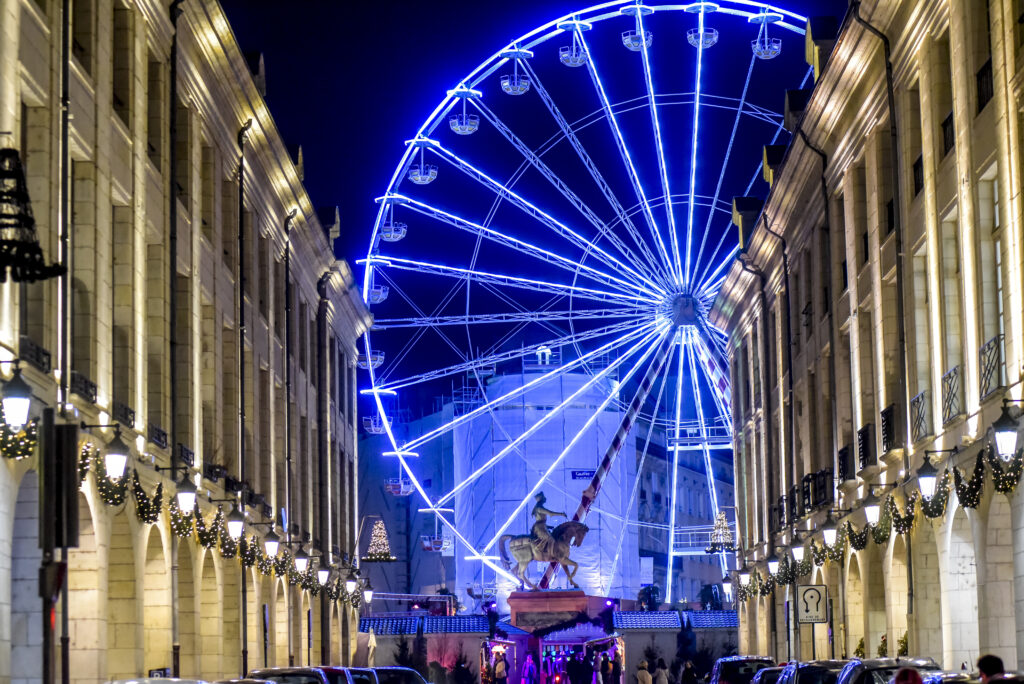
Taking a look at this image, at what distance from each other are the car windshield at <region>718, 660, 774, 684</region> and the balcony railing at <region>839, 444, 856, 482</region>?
5.43 metres

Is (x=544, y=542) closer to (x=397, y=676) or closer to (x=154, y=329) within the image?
(x=397, y=676)

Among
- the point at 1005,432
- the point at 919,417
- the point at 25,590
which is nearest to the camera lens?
the point at 1005,432

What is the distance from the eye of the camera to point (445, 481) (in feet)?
351

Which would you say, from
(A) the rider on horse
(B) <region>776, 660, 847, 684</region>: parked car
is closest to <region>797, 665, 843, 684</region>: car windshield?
(B) <region>776, 660, 847, 684</region>: parked car

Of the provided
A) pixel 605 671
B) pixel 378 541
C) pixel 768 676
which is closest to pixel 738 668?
pixel 768 676

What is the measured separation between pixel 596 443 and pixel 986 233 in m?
71.8

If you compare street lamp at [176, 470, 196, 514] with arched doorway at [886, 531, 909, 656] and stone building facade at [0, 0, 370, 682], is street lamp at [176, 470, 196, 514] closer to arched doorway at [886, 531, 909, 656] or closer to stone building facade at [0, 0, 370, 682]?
stone building facade at [0, 0, 370, 682]

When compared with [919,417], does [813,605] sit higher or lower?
lower

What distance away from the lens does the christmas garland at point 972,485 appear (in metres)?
27.0

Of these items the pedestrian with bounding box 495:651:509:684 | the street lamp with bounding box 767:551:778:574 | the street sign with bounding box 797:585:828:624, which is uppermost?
the street lamp with bounding box 767:551:778:574

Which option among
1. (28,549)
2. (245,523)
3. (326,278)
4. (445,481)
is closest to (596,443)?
(445,481)

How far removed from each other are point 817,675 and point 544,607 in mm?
43895

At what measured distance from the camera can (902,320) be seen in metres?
33.7

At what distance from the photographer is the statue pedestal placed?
2736 inches
